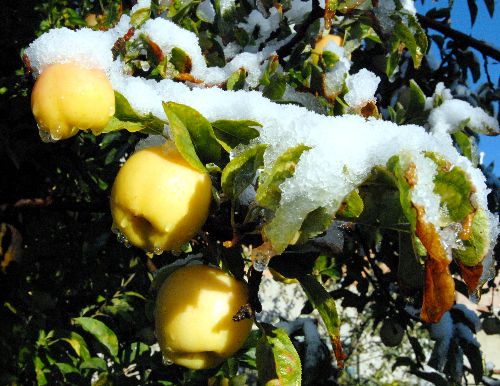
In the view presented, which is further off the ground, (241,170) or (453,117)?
(241,170)

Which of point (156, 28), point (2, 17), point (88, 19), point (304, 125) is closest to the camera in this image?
point (304, 125)

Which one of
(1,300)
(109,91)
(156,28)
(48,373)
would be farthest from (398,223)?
(1,300)

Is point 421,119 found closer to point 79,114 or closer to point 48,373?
point 79,114

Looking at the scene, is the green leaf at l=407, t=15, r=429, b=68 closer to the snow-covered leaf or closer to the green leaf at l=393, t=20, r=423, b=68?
the green leaf at l=393, t=20, r=423, b=68

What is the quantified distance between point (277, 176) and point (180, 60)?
0.44 m

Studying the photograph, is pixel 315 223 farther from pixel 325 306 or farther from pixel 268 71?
pixel 268 71

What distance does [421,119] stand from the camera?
1.13 meters

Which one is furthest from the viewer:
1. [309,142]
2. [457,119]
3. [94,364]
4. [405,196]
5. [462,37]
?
[462,37]

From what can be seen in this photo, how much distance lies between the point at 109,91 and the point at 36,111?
0.09m

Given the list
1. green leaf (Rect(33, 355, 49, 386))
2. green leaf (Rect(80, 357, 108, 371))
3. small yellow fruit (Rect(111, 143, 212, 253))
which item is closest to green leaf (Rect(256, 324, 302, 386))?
small yellow fruit (Rect(111, 143, 212, 253))

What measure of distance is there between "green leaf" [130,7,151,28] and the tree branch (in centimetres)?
128

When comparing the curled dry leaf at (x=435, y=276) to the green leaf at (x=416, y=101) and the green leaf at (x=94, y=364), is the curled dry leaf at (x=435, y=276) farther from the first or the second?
the green leaf at (x=94, y=364)

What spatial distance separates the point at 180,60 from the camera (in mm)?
893

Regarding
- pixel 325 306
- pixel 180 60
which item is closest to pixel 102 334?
pixel 180 60
